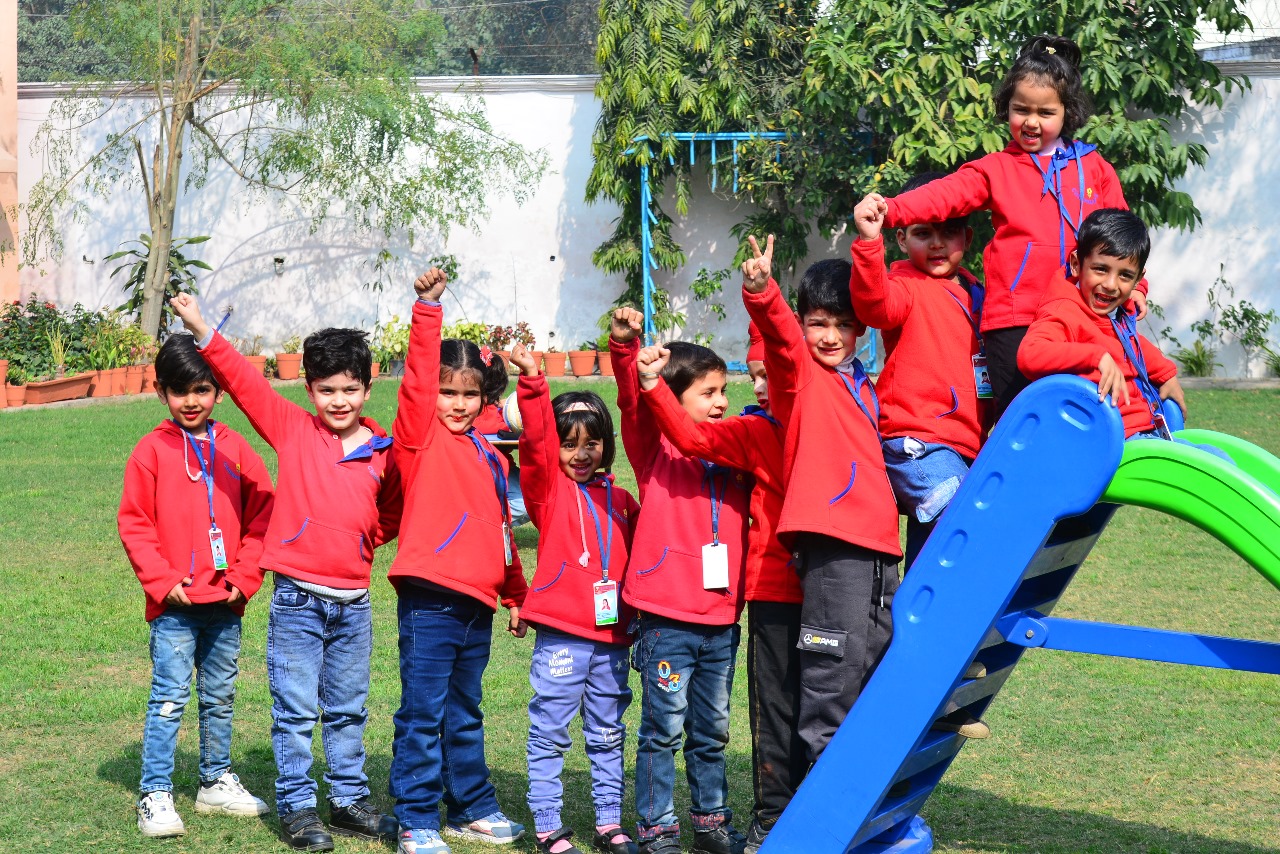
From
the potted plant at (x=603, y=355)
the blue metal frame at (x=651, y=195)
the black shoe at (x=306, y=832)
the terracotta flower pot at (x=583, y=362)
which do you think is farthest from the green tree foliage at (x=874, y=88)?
the black shoe at (x=306, y=832)

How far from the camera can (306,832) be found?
3.87m

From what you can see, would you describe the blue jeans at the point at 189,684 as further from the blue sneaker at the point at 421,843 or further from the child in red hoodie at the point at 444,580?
the blue sneaker at the point at 421,843

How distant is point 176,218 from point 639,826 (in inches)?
614

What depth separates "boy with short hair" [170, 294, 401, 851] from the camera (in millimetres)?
3920

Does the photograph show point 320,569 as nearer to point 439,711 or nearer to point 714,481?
point 439,711

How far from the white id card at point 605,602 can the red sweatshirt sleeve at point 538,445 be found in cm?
29

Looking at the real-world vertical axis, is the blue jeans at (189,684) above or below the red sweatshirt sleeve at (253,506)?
below

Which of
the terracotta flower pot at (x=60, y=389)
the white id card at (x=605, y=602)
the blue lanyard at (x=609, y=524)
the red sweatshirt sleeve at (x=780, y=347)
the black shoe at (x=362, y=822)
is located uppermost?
the red sweatshirt sleeve at (x=780, y=347)

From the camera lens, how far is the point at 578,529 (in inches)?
156

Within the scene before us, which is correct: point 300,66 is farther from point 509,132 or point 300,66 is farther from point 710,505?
point 710,505

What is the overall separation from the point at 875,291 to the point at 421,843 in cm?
199

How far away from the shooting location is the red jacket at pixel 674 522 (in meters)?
3.76

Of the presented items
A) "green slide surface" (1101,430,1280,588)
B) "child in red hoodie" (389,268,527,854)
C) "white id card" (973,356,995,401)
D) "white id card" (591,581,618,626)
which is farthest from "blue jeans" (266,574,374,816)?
"green slide surface" (1101,430,1280,588)

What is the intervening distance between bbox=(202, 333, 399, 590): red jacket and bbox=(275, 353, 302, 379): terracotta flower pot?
12.8 metres
